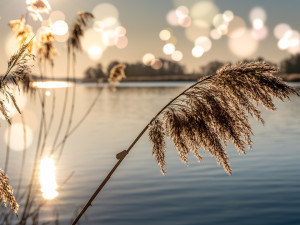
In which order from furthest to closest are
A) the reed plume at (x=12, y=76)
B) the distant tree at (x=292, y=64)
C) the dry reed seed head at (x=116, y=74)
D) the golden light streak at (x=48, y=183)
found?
the distant tree at (x=292, y=64) < the golden light streak at (x=48, y=183) < the dry reed seed head at (x=116, y=74) < the reed plume at (x=12, y=76)

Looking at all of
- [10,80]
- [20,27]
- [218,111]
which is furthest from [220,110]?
[20,27]

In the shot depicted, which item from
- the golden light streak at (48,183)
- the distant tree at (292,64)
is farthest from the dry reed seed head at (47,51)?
the distant tree at (292,64)

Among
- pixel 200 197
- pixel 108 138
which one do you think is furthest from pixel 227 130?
pixel 108 138

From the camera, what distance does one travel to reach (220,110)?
13.1 ft

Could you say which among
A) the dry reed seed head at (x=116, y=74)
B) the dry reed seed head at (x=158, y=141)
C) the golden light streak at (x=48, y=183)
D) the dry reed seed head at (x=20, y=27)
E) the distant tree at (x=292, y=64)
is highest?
the distant tree at (x=292, y=64)

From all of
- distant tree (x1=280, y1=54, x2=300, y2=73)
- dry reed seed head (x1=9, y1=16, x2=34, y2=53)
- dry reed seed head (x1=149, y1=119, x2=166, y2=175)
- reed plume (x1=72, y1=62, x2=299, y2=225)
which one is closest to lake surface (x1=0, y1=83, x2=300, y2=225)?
dry reed seed head (x1=9, y1=16, x2=34, y2=53)

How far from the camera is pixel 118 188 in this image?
61.3 ft

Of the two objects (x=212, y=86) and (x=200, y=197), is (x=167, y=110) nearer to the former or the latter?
(x=212, y=86)

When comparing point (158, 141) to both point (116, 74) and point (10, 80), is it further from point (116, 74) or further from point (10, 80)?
point (116, 74)

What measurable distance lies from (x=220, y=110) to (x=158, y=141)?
2.00 feet

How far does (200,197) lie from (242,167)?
629cm

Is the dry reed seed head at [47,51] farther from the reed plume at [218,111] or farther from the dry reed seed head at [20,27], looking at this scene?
the reed plume at [218,111]

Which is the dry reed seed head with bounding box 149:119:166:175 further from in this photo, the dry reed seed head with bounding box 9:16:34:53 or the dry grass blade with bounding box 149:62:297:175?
the dry reed seed head with bounding box 9:16:34:53

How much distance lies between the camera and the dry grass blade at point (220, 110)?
155 inches
